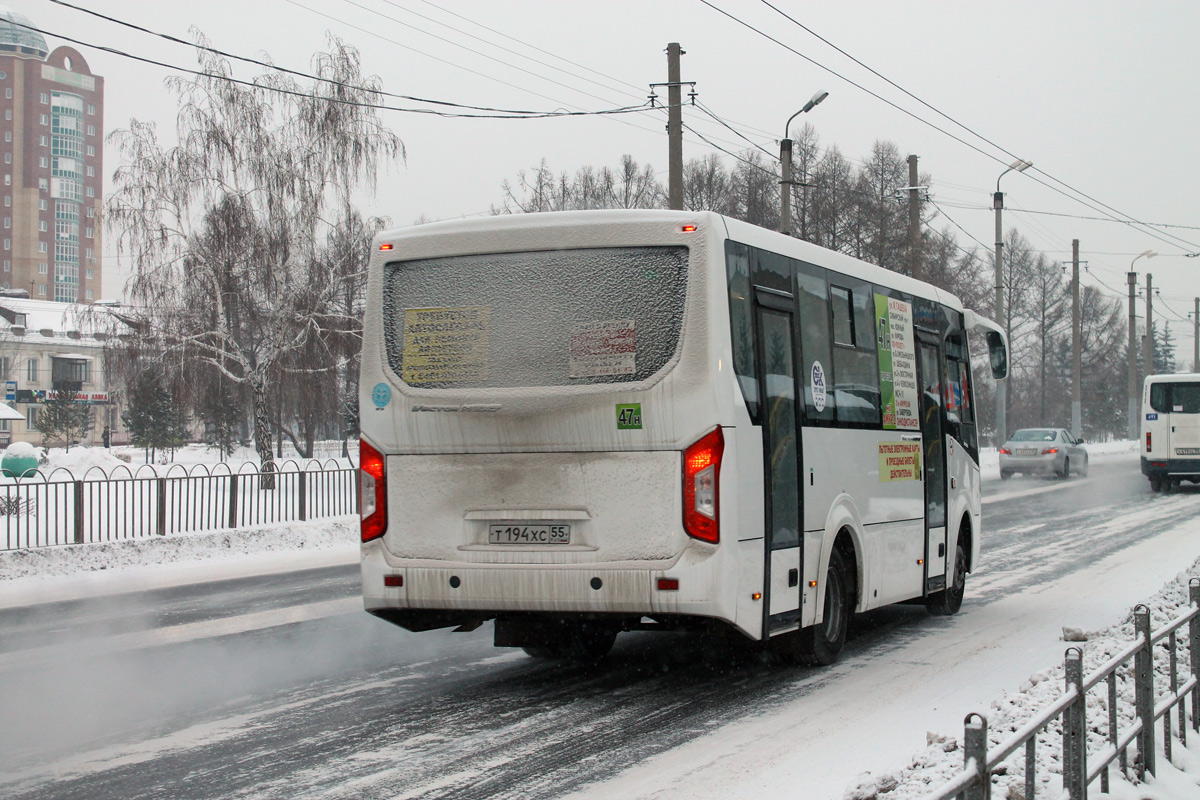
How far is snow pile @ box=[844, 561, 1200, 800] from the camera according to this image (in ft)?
13.5

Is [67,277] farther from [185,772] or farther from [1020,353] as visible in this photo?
[185,772]

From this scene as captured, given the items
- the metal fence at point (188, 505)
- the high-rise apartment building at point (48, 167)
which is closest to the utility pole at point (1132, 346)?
the metal fence at point (188, 505)

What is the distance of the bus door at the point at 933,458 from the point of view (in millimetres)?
10070

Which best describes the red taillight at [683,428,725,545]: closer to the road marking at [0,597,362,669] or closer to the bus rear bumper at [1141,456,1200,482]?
the road marking at [0,597,362,669]

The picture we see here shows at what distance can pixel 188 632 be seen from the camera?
9859mm

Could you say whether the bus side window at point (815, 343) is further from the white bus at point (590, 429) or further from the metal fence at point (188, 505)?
the metal fence at point (188, 505)

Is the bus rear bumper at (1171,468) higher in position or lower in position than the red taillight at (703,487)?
lower

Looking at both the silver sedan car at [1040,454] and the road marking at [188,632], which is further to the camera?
the silver sedan car at [1040,454]

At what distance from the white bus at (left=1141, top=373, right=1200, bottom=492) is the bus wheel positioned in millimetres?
20752

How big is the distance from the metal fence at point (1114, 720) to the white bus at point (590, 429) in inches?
84.3

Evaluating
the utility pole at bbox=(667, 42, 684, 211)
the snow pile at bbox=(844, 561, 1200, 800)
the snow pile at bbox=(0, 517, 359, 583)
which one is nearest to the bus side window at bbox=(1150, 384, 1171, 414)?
the utility pole at bbox=(667, 42, 684, 211)

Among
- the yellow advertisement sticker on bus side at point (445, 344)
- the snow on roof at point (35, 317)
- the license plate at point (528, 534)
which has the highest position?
the snow on roof at point (35, 317)

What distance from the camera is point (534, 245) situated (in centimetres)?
705

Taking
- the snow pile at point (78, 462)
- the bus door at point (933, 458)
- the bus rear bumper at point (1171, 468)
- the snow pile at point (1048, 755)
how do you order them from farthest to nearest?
the snow pile at point (78, 462)
the bus rear bumper at point (1171, 468)
the bus door at point (933, 458)
the snow pile at point (1048, 755)
